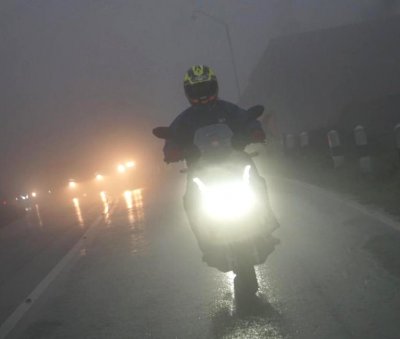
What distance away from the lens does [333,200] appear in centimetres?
1034

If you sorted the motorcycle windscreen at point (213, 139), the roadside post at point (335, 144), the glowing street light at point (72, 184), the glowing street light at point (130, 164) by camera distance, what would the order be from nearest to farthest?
the motorcycle windscreen at point (213, 139) → the roadside post at point (335, 144) → the glowing street light at point (130, 164) → the glowing street light at point (72, 184)

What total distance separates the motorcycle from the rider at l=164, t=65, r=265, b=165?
0.48 ft

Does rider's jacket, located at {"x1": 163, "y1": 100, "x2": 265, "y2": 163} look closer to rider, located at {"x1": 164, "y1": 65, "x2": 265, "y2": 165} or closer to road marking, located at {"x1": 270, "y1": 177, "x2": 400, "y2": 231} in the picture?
rider, located at {"x1": 164, "y1": 65, "x2": 265, "y2": 165}

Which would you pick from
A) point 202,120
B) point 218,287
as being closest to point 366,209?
point 218,287

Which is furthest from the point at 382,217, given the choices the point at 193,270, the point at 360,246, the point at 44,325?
the point at 44,325

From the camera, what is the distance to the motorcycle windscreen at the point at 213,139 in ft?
18.1

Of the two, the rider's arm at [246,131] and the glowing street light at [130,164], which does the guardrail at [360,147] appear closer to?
the rider's arm at [246,131]

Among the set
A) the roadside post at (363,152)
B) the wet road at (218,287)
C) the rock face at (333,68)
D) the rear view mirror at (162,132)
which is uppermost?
the rock face at (333,68)

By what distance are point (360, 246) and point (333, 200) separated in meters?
3.31

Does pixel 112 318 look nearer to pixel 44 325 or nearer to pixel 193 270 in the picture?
pixel 44 325

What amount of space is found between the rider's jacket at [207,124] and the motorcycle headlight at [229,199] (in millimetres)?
362

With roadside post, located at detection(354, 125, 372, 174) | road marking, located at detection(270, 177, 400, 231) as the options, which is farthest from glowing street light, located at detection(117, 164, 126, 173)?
roadside post, located at detection(354, 125, 372, 174)

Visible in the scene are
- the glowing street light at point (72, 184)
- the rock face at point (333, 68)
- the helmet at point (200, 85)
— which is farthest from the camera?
the glowing street light at point (72, 184)

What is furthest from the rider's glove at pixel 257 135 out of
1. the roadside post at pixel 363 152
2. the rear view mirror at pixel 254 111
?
the roadside post at pixel 363 152
